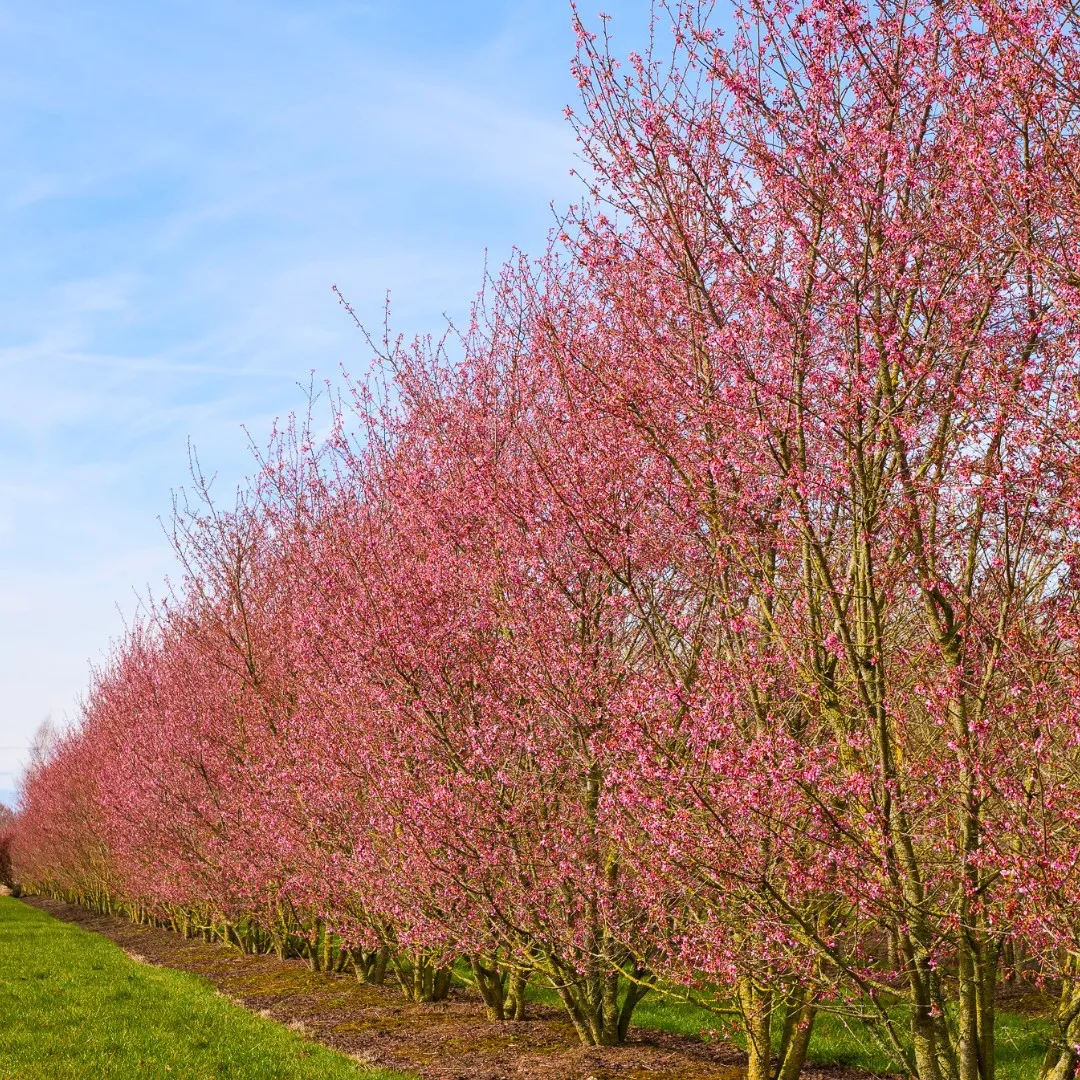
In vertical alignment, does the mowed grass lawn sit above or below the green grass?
below

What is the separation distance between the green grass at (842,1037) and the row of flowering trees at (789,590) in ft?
7.33

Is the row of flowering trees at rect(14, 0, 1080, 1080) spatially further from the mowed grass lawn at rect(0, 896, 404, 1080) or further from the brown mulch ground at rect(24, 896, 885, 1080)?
the mowed grass lawn at rect(0, 896, 404, 1080)

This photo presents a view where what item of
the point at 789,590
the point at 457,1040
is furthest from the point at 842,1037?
the point at 789,590

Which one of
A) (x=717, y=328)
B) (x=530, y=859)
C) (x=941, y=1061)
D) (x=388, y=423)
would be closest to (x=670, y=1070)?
(x=530, y=859)

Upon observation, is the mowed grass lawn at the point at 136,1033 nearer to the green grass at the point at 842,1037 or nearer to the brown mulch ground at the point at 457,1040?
the brown mulch ground at the point at 457,1040

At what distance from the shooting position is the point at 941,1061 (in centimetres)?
679

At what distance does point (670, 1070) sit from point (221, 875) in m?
12.8

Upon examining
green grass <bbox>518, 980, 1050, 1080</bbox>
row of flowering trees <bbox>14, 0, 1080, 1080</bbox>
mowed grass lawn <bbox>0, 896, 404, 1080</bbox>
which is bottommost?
mowed grass lawn <bbox>0, 896, 404, 1080</bbox>

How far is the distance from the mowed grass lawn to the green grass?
12.9 feet

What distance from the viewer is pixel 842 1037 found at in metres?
13.2

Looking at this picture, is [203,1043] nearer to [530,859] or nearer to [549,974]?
[549,974]

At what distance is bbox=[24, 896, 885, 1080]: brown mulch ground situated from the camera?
1050 cm

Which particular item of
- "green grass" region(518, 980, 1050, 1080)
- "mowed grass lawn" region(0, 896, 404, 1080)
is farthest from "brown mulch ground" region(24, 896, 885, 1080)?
"mowed grass lawn" region(0, 896, 404, 1080)

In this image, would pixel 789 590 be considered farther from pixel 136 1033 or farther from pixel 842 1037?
pixel 136 1033
